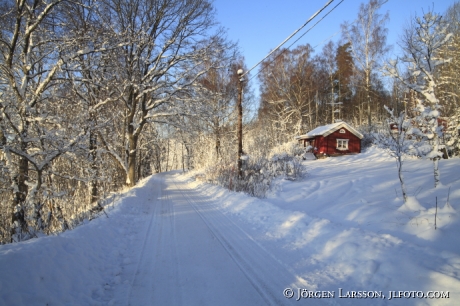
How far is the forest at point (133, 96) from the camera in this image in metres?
6.29

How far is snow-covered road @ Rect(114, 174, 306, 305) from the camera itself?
319cm

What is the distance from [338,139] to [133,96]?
2108 cm

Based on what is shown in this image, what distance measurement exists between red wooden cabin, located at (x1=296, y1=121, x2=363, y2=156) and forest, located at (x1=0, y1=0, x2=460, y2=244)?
2.28m

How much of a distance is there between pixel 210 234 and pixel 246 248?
130 cm

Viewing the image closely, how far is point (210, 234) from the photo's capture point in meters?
5.86

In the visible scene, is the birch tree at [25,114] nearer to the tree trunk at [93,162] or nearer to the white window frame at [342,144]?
the tree trunk at [93,162]

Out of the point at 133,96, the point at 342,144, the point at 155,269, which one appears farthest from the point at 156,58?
the point at 342,144

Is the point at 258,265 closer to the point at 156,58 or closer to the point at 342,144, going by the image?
the point at 156,58

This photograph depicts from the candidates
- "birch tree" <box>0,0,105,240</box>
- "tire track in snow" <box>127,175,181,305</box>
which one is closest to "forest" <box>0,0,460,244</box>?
"birch tree" <box>0,0,105,240</box>

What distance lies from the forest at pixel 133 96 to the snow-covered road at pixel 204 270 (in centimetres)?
278

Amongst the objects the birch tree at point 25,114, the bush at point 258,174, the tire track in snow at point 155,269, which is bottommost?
the tire track in snow at point 155,269

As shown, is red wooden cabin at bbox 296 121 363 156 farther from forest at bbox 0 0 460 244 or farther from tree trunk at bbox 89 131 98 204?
tree trunk at bbox 89 131 98 204

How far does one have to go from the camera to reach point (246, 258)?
437 cm

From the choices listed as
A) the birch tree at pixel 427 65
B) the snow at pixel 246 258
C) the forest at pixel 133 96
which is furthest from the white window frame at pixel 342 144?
the snow at pixel 246 258
